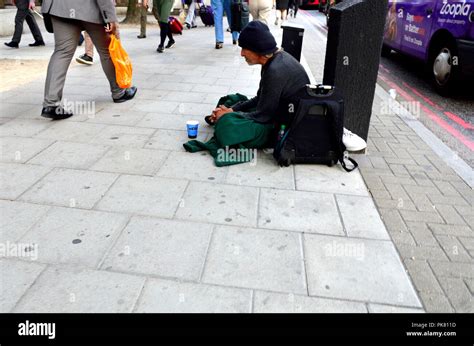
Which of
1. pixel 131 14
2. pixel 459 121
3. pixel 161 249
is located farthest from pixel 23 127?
pixel 131 14

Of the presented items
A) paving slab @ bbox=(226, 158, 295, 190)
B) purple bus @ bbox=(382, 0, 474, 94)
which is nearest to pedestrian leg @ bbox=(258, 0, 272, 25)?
purple bus @ bbox=(382, 0, 474, 94)

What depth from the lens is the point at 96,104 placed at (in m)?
5.20

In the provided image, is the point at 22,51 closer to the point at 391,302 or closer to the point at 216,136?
the point at 216,136

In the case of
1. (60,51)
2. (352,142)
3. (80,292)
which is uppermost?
(60,51)

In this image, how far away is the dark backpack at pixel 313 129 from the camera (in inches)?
132

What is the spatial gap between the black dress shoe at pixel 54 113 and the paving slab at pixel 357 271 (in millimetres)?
3256

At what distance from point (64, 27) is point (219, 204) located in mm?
2948

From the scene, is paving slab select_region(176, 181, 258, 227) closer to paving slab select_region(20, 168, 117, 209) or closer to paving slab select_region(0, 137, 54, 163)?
paving slab select_region(20, 168, 117, 209)

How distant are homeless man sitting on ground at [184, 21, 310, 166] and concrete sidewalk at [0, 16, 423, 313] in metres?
0.20

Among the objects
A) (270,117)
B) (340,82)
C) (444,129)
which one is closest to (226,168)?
(270,117)

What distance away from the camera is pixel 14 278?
2180 millimetres

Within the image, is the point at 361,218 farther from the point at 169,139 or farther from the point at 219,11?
the point at 219,11

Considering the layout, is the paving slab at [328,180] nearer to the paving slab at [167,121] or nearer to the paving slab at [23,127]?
the paving slab at [167,121]
